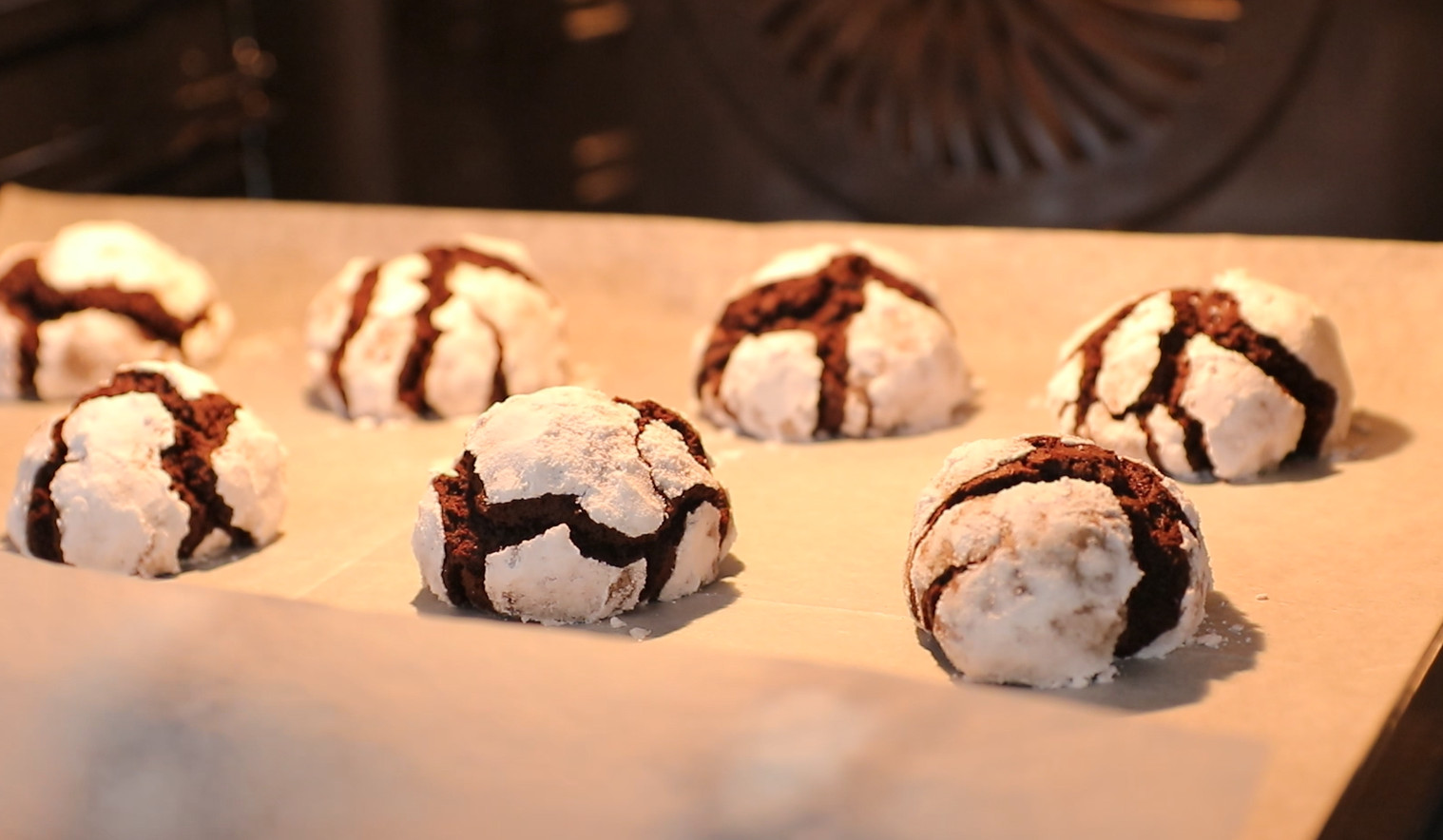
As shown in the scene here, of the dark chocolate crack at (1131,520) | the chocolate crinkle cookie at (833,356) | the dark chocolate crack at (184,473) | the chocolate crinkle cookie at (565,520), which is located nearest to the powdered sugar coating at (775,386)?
the chocolate crinkle cookie at (833,356)

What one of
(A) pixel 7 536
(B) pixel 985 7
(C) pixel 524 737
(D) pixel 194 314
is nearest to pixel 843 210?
(B) pixel 985 7

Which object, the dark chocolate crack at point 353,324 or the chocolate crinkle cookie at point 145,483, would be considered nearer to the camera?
the chocolate crinkle cookie at point 145,483

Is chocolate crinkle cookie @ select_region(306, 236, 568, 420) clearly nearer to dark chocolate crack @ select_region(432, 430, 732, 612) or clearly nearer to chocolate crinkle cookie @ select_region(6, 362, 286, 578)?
chocolate crinkle cookie @ select_region(6, 362, 286, 578)

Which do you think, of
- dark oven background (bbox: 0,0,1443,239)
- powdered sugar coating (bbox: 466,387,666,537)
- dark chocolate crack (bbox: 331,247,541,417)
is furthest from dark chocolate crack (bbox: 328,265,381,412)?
dark oven background (bbox: 0,0,1443,239)

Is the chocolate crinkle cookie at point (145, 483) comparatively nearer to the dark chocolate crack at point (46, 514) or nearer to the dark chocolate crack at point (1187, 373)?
the dark chocolate crack at point (46, 514)

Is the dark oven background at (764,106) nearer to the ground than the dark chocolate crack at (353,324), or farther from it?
farther from it

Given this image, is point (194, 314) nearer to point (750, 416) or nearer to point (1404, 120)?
point (750, 416)
